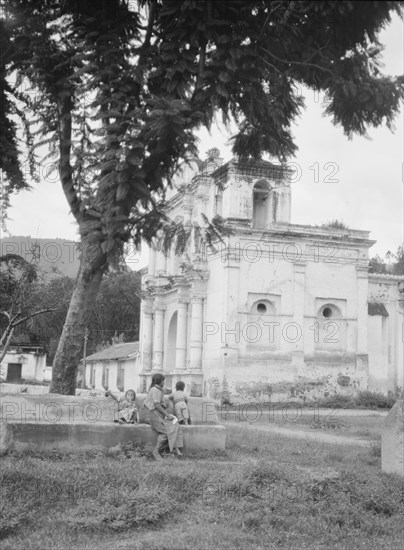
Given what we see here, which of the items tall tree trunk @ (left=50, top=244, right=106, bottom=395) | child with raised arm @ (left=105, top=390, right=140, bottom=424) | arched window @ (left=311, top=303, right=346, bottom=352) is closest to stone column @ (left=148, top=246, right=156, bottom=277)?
arched window @ (left=311, top=303, right=346, bottom=352)

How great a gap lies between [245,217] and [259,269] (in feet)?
6.56

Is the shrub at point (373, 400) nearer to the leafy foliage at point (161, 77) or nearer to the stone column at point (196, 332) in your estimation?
the stone column at point (196, 332)

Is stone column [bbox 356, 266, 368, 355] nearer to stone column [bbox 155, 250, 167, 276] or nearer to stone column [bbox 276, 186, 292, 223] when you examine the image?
stone column [bbox 276, 186, 292, 223]

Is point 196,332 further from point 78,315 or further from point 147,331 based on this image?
point 78,315

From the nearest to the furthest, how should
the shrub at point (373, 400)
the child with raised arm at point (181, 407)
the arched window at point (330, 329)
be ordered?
1. the child with raised arm at point (181, 407)
2. the shrub at point (373, 400)
3. the arched window at point (330, 329)

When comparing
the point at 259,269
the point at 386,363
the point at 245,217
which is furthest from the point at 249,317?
the point at 386,363

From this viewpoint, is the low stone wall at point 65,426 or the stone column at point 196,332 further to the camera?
the stone column at point 196,332

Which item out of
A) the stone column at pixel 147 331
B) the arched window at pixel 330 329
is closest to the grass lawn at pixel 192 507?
the arched window at pixel 330 329

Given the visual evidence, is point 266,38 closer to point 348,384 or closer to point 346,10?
point 346,10

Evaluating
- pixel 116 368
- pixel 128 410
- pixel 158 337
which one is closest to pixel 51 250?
pixel 158 337

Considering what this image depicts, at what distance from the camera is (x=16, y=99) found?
814cm

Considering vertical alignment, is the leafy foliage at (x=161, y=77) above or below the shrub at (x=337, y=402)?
above

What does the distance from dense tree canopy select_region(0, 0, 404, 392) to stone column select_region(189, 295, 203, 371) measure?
1946cm

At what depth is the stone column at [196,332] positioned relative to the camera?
27.2m
